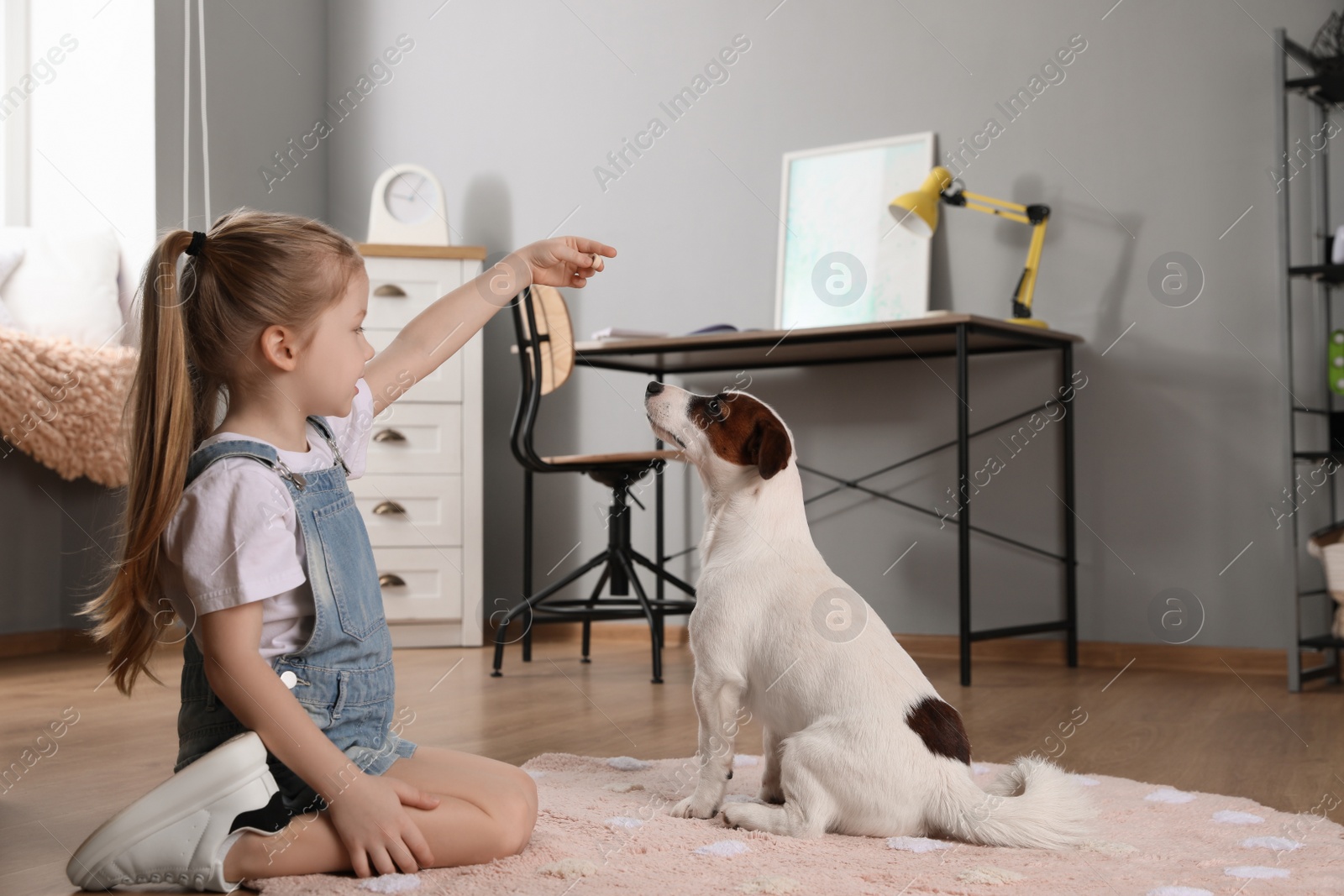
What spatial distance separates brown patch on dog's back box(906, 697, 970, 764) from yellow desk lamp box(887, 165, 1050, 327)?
2003mm

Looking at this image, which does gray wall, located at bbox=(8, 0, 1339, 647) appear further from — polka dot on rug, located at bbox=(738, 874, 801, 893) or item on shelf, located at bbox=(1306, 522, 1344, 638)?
polka dot on rug, located at bbox=(738, 874, 801, 893)

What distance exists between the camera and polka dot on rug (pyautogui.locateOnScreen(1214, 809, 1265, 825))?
1.52 metres

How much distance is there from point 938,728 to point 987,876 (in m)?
0.20

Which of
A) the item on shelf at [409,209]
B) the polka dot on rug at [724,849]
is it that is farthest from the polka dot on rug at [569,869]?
the item on shelf at [409,209]

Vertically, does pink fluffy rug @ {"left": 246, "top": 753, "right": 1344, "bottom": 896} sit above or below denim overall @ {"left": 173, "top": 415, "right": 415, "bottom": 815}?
below

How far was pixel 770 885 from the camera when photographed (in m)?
1.21

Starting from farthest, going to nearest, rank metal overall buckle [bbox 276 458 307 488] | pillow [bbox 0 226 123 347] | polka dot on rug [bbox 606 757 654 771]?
1. pillow [bbox 0 226 123 347]
2. polka dot on rug [bbox 606 757 654 771]
3. metal overall buckle [bbox 276 458 307 488]

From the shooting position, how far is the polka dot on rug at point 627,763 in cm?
187

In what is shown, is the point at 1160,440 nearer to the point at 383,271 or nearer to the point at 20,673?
the point at 383,271

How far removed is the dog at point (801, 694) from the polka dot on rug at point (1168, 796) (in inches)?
9.9

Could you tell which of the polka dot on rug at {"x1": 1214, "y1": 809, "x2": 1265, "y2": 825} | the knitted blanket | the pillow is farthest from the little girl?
the pillow

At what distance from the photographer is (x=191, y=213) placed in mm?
3848

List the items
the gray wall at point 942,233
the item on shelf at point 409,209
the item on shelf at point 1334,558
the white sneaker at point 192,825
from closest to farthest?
1. the white sneaker at point 192,825
2. the item on shelf at point 1334,558
3. the gray wall at point 942,233
4. the item on shelf at point 409,209

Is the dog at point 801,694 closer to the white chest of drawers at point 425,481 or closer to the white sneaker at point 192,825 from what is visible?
the white sneaker at point 192,825
